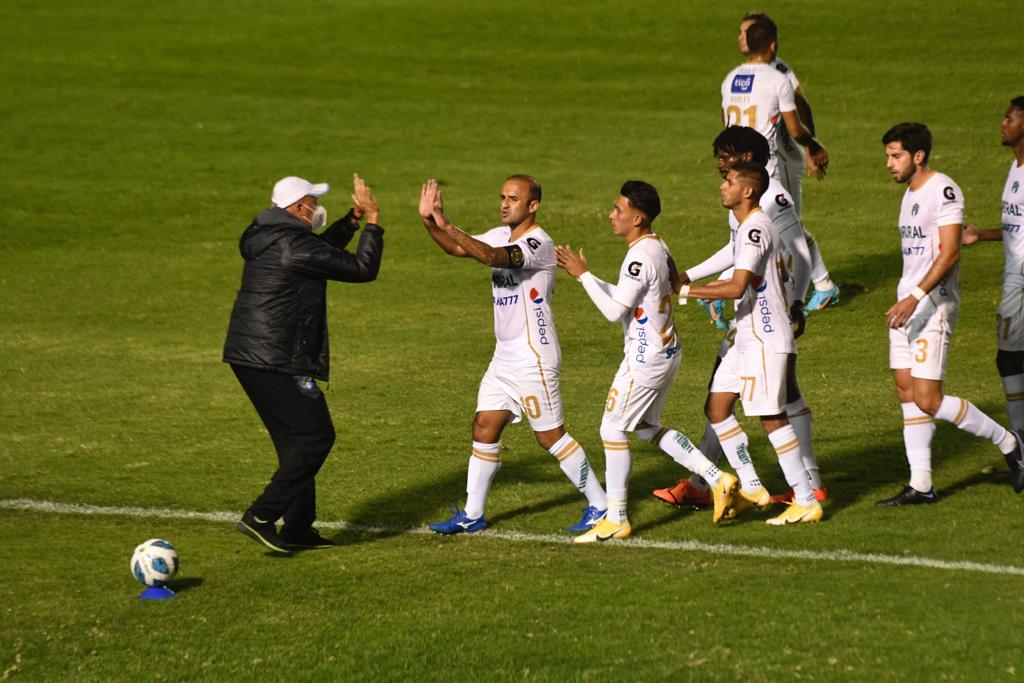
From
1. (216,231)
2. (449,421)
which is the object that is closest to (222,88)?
(216,231)

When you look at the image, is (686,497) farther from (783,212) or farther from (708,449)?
(783,212)

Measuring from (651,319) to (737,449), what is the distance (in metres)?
1.15

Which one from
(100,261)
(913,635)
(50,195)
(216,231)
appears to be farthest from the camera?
(50,195)

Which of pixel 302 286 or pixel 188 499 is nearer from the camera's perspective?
pixel 302 286

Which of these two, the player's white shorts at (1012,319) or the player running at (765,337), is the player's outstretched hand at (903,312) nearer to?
the player running at (765,337)

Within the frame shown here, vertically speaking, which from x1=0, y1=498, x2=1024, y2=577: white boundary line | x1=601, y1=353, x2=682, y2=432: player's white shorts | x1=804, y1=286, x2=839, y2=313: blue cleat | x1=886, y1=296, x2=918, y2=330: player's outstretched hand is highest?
x1=886, y1=296, x2=918, y2=330: player's outstretched hand

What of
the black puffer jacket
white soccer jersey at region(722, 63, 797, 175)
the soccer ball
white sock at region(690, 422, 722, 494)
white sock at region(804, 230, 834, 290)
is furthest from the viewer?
white sock at region(804, 230, 834, 290)

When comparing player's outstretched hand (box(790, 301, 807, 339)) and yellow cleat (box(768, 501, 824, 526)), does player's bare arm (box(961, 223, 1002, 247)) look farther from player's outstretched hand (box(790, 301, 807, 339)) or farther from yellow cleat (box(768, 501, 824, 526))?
yellow cleat (box(768, 501, 824, 526))

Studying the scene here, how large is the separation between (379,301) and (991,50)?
16439 millimetres

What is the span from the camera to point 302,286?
355 inches

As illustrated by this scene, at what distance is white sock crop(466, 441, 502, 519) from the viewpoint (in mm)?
9602

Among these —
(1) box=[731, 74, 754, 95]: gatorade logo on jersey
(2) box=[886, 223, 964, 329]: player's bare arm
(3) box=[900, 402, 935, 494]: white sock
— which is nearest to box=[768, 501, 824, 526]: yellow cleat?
(3) box=[900, 402, 935, 494]: white sock

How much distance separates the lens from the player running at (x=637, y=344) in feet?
30.3

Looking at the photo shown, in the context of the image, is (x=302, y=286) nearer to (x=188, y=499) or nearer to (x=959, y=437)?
(x=188, y=499)
